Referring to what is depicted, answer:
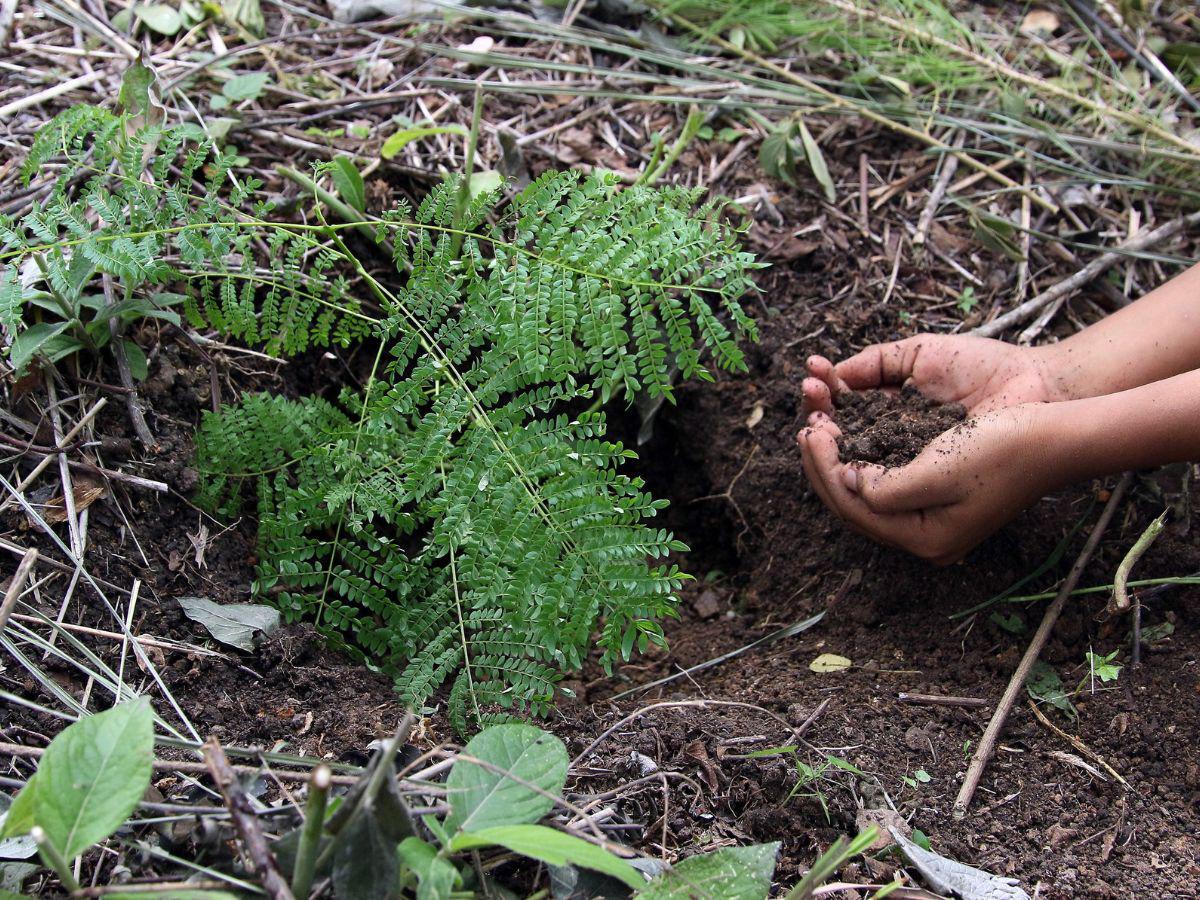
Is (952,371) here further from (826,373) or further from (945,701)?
(945,701)

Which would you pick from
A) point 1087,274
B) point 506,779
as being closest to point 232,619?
point 506,779

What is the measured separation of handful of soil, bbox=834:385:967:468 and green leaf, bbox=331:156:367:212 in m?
1.37

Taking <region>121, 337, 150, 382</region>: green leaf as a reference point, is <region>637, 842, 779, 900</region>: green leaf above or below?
below

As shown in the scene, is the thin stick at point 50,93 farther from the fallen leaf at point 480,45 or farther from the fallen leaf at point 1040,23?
the fallen leaf at point 1040,23

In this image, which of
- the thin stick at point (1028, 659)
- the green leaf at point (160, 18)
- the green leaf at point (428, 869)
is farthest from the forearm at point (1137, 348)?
the green leaf at point (160, 18)

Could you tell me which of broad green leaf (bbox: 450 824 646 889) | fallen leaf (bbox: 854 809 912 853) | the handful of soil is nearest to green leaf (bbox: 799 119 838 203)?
the handful of soil

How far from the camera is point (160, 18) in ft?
10.3

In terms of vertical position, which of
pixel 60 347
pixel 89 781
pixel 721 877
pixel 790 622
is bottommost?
pixel 790 622

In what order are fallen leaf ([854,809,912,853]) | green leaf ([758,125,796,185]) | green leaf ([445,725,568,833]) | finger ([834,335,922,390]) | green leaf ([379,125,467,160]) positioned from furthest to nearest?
green leaf ([758,125,796,185]) → green leaf ([379,125,467,160]) → finger ([834,335,922,390]) → fallen leaf ([854,809,912,853]) → green leaf ([445,725,568,833])

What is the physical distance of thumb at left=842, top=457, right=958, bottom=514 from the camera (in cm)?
220

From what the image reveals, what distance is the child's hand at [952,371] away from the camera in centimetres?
251

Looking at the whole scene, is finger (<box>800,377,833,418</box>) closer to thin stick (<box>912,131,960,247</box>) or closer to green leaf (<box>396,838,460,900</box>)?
thin stick (<box>912,131,960,247</box>)

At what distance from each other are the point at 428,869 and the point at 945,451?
58.5 inches

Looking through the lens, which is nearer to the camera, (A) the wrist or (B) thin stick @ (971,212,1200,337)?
(A) the wrist
